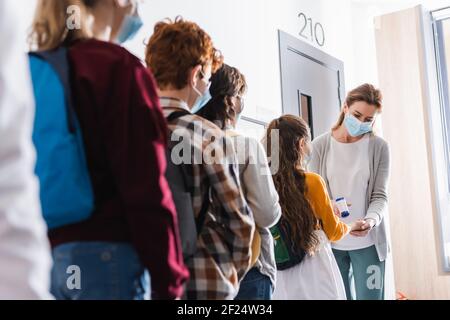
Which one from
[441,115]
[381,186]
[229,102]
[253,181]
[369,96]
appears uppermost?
[441,115]

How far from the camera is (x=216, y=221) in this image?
1224mm

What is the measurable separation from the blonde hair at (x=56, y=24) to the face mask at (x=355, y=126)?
1.70m

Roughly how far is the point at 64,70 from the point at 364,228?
165 cm

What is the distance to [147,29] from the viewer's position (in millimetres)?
1968

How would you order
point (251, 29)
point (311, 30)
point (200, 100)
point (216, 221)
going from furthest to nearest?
1. point (311, 30)
2. point (251, 29)
3. point (200, 100)
4. point (216, 221)

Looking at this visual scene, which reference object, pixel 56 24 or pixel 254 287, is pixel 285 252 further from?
pixel 56 24

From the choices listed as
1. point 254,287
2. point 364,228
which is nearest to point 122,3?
point 254,287

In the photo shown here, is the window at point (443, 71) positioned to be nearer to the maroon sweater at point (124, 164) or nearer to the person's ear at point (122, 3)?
the person's ear at point (122, 3)

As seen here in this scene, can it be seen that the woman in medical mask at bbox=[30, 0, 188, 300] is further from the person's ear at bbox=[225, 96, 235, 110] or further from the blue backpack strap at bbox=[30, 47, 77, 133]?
the person's ear at bbox=[225, 96, 235, 110]

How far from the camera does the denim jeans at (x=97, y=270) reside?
86cm

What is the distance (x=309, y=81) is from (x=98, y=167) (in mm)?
2395

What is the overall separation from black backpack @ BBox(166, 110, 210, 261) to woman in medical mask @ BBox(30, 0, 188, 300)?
20 centimetres

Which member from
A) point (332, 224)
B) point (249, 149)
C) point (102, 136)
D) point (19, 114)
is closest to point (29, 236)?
point (19, 114)
